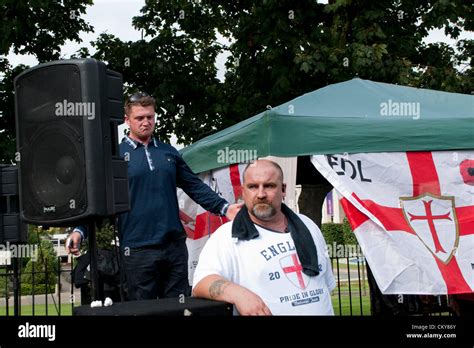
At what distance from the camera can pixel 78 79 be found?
14.3ft

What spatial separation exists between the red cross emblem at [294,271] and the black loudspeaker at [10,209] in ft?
5.22

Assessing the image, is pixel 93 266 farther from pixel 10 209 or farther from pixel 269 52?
pixel 269 52

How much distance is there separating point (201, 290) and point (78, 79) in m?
1.20

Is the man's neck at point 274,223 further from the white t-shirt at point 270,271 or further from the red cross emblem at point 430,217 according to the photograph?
the red cross emblem at point 430,217

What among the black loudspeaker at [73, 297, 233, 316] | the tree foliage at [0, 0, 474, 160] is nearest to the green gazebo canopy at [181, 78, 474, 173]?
the black loudspeaker at [73, 297, 233, 316]

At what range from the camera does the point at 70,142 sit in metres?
4.48

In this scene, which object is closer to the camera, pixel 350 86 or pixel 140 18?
pixel 350 86

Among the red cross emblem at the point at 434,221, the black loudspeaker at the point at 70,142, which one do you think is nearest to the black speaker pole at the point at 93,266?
the black loudspeaker at the point at 70,142

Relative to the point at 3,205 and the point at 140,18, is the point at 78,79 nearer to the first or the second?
the point at 3,205

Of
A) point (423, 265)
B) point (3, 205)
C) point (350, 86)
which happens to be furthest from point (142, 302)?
point (350, 86)

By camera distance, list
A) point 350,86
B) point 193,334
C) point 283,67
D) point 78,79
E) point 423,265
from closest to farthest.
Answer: point 193,334, point 78,79, point 423,265, point 350,86, point 283,67

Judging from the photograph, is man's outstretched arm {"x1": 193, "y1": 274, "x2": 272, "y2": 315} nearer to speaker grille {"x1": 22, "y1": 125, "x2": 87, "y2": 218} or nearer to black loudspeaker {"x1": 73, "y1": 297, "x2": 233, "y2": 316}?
black loudspeaker {"x1": 73, "y1": 297, "x2": 233, "y2": 316}

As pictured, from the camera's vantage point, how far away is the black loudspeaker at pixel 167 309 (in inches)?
147

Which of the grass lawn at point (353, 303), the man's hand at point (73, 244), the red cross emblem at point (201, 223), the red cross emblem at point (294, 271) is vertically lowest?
the grass lawn at point (353, 303)
